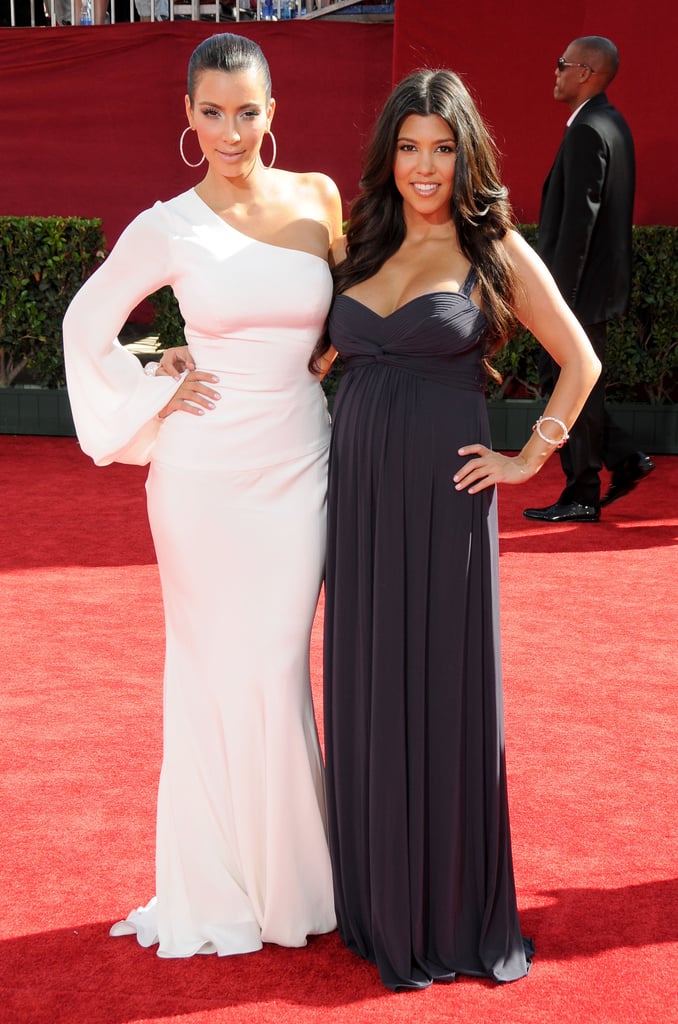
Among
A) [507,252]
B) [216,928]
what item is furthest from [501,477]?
[216,928]

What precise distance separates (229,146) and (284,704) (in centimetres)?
127

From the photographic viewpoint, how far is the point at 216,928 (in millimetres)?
3096

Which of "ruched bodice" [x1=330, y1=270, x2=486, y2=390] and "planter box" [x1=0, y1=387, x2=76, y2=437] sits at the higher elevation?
"ruched bodice" [x1=330, y1=270, x2=486, y2=390]

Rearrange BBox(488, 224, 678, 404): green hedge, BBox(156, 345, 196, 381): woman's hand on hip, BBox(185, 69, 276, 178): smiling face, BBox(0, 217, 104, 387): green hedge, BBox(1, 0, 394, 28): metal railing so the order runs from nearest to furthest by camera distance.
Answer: BBox(185, 69, 276, 178): smiling face → BBox(156, 345, 196, 381): woman's hand on hip → BBox(488, 224, 678, 404): green hedge → BBox(0, 217, 104, 387): green hedge → BBox(1, 0, 394, 28): metal railing

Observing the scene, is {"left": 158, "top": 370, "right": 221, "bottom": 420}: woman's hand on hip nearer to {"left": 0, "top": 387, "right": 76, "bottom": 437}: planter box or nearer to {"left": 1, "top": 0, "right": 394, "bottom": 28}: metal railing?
{"left": 0, "top": 387, "right": 76, "bottom": 437}: planter box

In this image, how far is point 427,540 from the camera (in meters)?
2.88

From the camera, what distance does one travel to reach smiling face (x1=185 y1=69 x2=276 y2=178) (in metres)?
2.94

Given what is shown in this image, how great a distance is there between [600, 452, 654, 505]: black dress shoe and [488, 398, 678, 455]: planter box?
1.74 metres

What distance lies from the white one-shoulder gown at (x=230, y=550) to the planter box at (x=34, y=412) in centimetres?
700

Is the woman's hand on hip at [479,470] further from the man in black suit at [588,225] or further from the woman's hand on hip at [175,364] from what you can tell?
the man in black suit at [588,225]

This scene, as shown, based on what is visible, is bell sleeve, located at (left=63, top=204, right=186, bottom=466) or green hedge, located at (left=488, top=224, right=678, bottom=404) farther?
green hedge, located at (left=488, top=224, right=678, bottom=404)

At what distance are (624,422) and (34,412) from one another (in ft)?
14.3

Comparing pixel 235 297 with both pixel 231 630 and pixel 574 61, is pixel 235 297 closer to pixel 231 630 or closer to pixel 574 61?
pixel 231 630

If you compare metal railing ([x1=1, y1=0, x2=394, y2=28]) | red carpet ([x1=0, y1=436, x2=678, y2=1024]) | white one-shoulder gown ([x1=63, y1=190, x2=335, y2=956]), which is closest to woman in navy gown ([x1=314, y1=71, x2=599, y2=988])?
white one-shoulder gown ([x1=63, y1=190, x2=335, y2=956])
